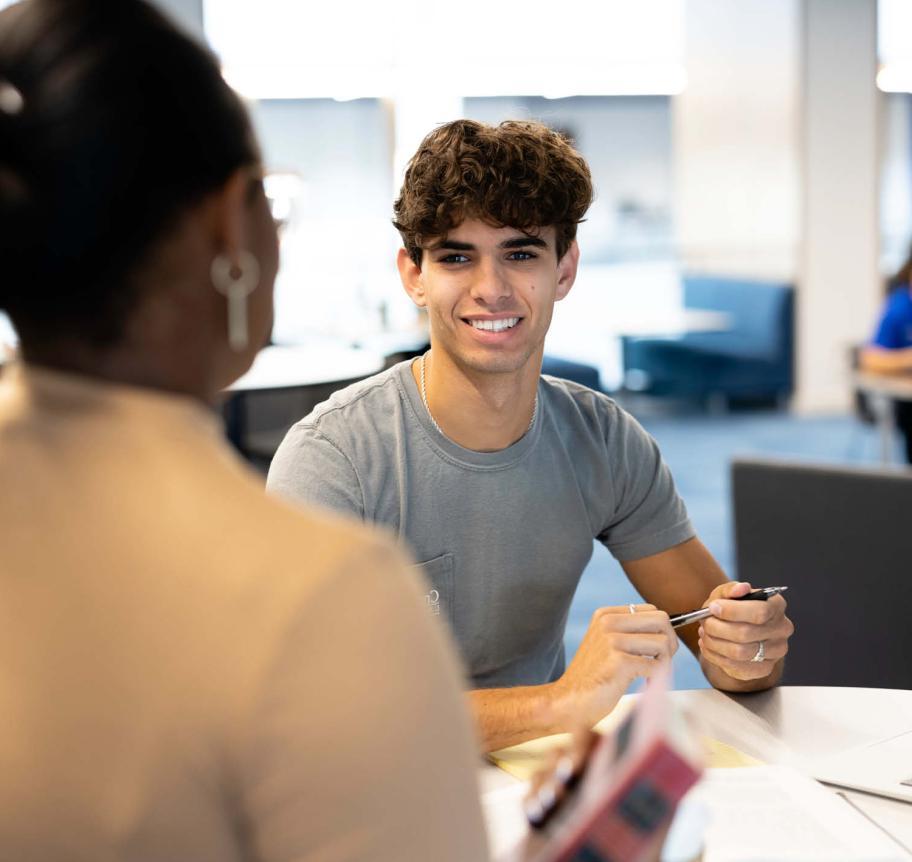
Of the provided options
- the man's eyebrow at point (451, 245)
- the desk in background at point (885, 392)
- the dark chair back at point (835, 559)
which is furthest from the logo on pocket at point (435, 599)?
the desk in background at point (885, 392)

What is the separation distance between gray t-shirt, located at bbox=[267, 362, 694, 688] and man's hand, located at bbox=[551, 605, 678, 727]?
300mm

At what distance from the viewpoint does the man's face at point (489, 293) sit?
182 centimetres

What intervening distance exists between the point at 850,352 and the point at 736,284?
3.16 m

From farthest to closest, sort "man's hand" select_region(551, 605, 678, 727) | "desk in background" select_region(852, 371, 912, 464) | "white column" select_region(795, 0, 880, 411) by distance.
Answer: "white column" select_region(795, 0, 880, 411)
"desk in background" select_region(852, 371, 912, 464)
"man's hand" select_region(551, 605, 678, 727)

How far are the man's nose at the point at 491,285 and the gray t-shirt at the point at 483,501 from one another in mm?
164

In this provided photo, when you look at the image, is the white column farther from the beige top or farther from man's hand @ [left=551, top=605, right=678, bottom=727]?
the beige top

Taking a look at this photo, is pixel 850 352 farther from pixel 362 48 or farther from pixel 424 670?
pixel 424 670

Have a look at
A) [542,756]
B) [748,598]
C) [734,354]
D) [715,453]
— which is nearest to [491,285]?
[748,598]

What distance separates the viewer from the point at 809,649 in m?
2.36

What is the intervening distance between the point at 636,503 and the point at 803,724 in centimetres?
48

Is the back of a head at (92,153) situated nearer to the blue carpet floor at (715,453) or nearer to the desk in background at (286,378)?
the desk in background at (286,378)

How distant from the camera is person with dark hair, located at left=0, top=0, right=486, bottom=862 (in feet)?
1.86

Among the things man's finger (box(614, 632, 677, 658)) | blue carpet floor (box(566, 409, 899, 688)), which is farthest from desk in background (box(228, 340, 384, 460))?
man's finger (box(614, 632, 677, 658))

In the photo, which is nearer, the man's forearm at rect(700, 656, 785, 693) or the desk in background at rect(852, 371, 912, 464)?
the man's forearm at rect(700, 656, 785, 693)
